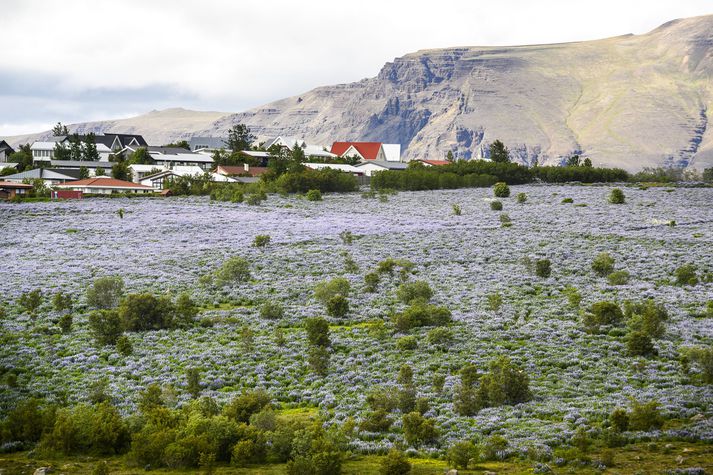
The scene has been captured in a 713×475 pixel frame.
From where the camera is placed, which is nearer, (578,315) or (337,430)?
(337,430)

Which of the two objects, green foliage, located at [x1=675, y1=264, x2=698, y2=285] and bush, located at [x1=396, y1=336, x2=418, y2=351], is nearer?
bush, located at [x1=396, y1=336, x2=418, y2=351]

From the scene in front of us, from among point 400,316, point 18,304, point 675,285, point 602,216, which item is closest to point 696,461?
point 400,316

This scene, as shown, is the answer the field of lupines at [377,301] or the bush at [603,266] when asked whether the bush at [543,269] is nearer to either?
the field of lupines at [377,301]

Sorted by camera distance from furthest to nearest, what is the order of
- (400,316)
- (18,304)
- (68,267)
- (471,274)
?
(68,267)
(471,274)
(18,304)
(400,316)

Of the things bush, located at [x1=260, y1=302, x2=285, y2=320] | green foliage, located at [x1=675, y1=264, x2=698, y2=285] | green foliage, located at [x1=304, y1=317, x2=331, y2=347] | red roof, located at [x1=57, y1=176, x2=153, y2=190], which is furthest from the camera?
red roof, located at [x1=57, y1=176, x2=153, y2=190]

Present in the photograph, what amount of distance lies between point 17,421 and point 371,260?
3669 cm

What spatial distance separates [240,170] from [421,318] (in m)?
111

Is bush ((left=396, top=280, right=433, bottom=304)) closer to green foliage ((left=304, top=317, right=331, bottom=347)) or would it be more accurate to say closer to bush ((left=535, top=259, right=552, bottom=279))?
green foliage ((left=304, top=317, right=331, bottom=347))

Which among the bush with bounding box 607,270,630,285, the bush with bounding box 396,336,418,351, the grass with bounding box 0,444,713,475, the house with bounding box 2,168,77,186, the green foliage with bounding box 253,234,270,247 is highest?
the house with bounding box 2,168,77,186

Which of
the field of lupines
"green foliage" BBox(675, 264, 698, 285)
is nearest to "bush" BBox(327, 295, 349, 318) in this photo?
the field of lupines

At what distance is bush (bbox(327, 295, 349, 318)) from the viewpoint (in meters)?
44.9

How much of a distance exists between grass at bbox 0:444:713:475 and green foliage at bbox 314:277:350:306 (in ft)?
76.3

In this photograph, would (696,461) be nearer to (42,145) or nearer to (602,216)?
(602,216)

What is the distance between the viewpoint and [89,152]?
17600 cm
